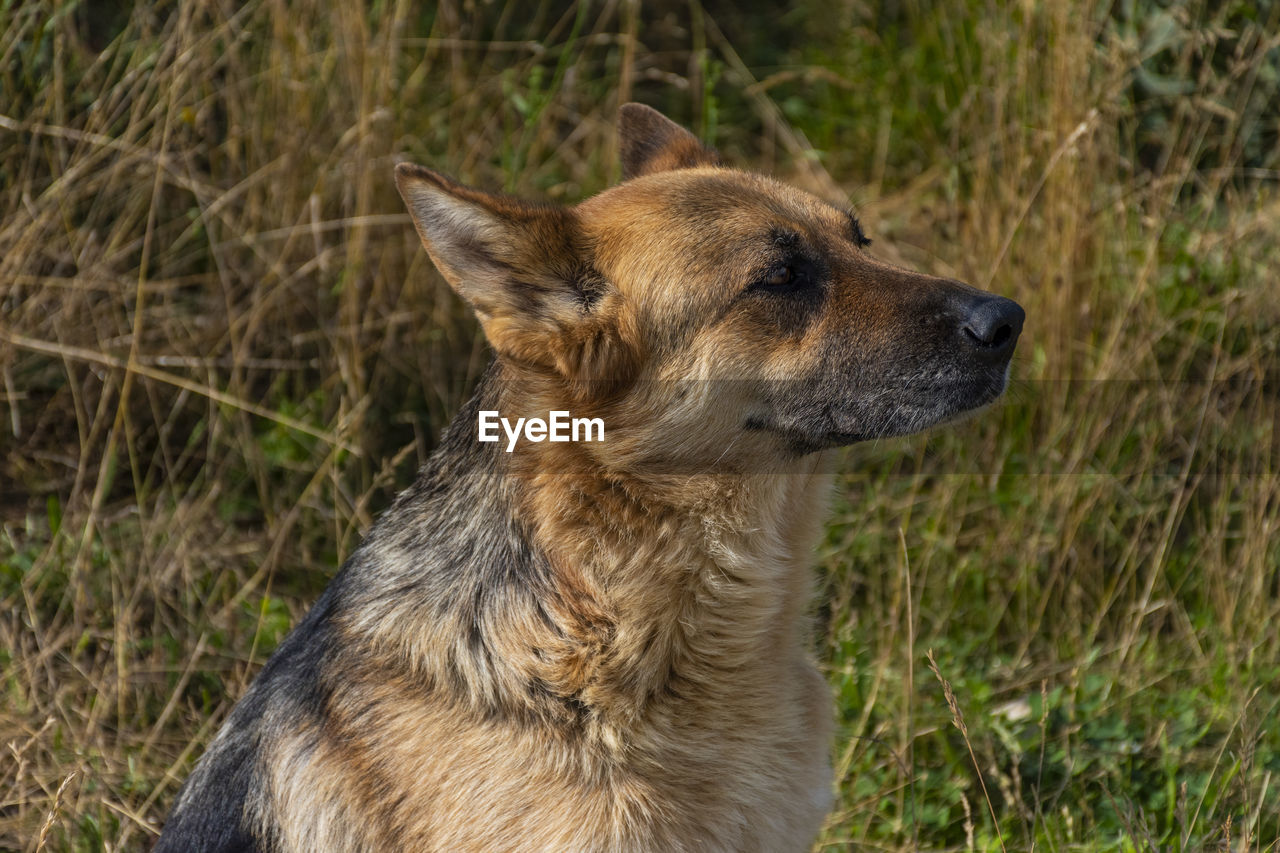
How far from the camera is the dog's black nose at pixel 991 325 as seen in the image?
116 inches

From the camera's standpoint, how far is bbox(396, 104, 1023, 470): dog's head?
2.94 meters

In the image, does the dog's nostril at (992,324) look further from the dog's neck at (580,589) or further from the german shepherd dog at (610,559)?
the dog's neck at (580,589)

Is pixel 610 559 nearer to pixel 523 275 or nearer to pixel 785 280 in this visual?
pixel 523 275

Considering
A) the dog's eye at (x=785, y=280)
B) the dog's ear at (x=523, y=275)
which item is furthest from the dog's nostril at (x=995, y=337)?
the dog's ear at (x=523, y=275)

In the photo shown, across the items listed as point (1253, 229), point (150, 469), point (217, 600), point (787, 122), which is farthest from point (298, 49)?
point (1253, 229)

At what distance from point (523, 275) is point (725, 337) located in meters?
0.51

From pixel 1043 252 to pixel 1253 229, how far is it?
0.79 m

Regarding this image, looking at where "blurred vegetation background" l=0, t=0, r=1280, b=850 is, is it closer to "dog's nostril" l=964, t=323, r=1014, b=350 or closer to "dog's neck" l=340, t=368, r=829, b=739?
"dog's neck" l=340, t=368, r=829, b=739

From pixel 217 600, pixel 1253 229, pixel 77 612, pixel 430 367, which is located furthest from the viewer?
pixel 430 367

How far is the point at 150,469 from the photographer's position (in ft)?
15.3

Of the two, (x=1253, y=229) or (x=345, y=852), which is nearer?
(x=345, y=852)

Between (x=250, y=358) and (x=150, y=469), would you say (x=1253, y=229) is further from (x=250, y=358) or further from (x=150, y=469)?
(x=150, y=469)

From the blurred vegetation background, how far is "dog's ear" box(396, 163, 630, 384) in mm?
1454

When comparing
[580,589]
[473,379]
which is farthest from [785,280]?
[473,379]
